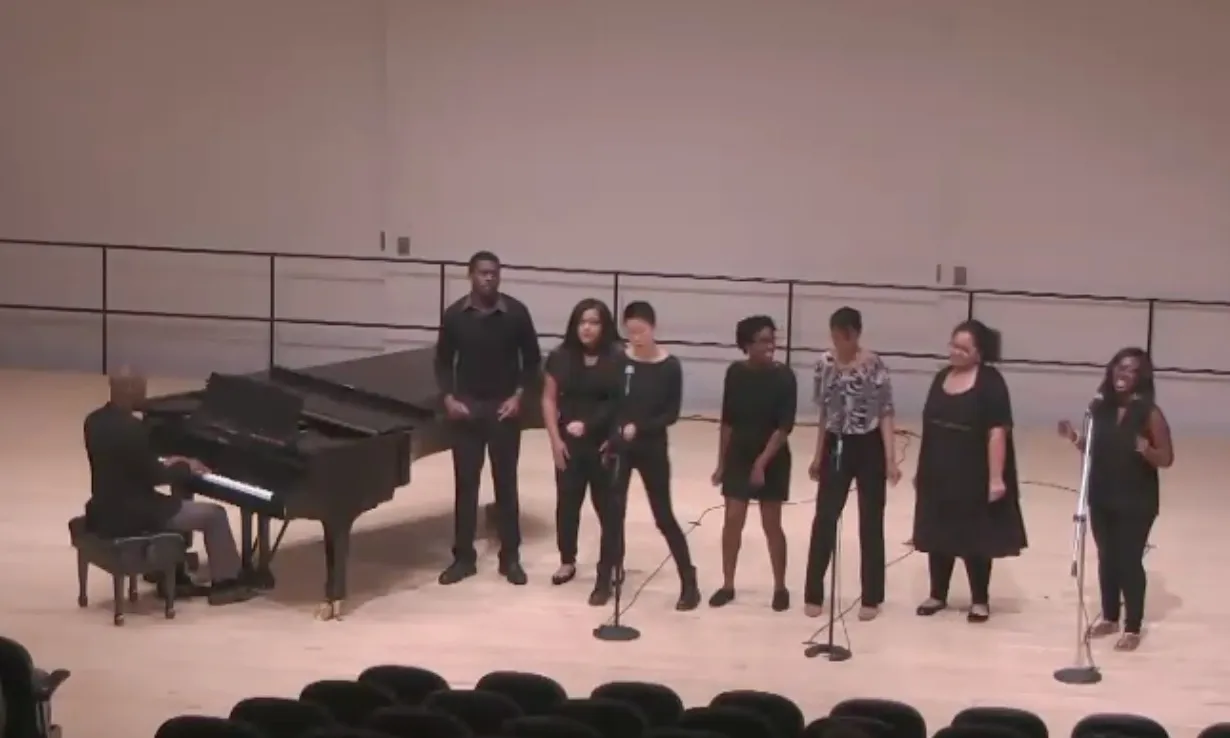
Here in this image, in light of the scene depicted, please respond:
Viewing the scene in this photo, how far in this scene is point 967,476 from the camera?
29.6 feet

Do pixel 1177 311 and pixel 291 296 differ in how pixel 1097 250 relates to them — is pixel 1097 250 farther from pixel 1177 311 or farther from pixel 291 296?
pixel 291 296

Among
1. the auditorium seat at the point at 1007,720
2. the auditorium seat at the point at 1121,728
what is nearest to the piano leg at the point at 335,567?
the auditorium seat at the point at 1007,720

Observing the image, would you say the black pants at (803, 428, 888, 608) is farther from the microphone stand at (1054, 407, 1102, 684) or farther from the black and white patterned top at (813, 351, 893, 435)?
the microphone stand at (1054, 407, 1102, 684)

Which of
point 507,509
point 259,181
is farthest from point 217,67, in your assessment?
point 507,509

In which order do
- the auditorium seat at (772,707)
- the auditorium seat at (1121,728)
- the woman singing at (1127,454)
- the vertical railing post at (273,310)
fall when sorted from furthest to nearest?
the vertical railing post at (273,310) < the woman singing at (1127,454) < the auditorium seat at (772,707) < the auditorium seat at (1121,728)

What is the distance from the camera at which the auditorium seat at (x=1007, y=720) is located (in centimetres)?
609

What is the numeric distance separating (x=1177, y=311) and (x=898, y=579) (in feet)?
18.0

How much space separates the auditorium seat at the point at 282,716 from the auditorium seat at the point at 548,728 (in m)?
0.63

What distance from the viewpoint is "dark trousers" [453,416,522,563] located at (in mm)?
9703

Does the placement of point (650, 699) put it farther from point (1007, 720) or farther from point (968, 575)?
point (968, 575)

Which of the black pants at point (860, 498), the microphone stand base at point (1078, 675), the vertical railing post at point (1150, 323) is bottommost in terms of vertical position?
the microphone stand base at point (1078, 675)

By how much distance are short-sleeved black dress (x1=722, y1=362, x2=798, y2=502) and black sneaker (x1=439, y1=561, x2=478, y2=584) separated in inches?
63.9

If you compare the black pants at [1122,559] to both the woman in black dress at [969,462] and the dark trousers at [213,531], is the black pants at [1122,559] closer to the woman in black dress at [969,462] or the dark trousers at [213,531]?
the woman in black dress at [969,462]

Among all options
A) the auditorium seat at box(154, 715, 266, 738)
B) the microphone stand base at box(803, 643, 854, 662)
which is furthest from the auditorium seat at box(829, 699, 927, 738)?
the microphone stand base at box(803, 643, 854, 662)
